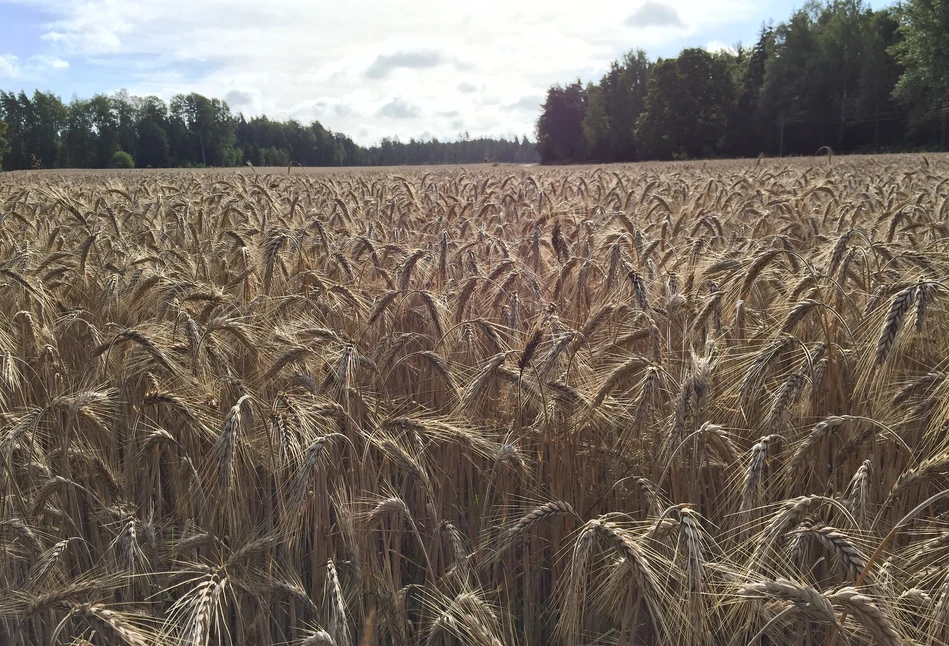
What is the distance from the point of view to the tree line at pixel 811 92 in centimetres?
4905

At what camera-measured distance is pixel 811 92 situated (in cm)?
5847

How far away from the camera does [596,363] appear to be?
3209 millimetres

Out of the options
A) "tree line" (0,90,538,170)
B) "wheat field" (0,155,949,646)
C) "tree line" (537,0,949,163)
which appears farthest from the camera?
"tree line" (0,90,538,170)

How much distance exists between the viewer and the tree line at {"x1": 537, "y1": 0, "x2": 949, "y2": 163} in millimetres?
49047

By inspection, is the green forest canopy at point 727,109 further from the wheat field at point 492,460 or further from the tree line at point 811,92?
the wheat field at point 492,460

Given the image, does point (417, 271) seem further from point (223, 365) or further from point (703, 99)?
point (703, 99)

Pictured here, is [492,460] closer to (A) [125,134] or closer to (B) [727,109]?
(B) [727,109]

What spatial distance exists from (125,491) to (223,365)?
66 centimetres

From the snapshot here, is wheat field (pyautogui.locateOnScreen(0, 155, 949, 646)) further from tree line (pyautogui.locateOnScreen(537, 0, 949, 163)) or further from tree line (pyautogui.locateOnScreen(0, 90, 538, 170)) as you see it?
tree line (pyautogui.locateOnScreen(0, 90, 538, 170))

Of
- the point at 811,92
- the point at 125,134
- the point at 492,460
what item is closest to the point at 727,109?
the point at 811,92

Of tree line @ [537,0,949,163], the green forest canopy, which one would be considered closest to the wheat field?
the green forest canopy

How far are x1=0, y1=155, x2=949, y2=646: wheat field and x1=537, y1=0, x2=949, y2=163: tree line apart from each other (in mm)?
55505

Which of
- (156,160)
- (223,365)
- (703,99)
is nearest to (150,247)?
(223,365)

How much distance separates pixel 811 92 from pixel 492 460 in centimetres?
6756
